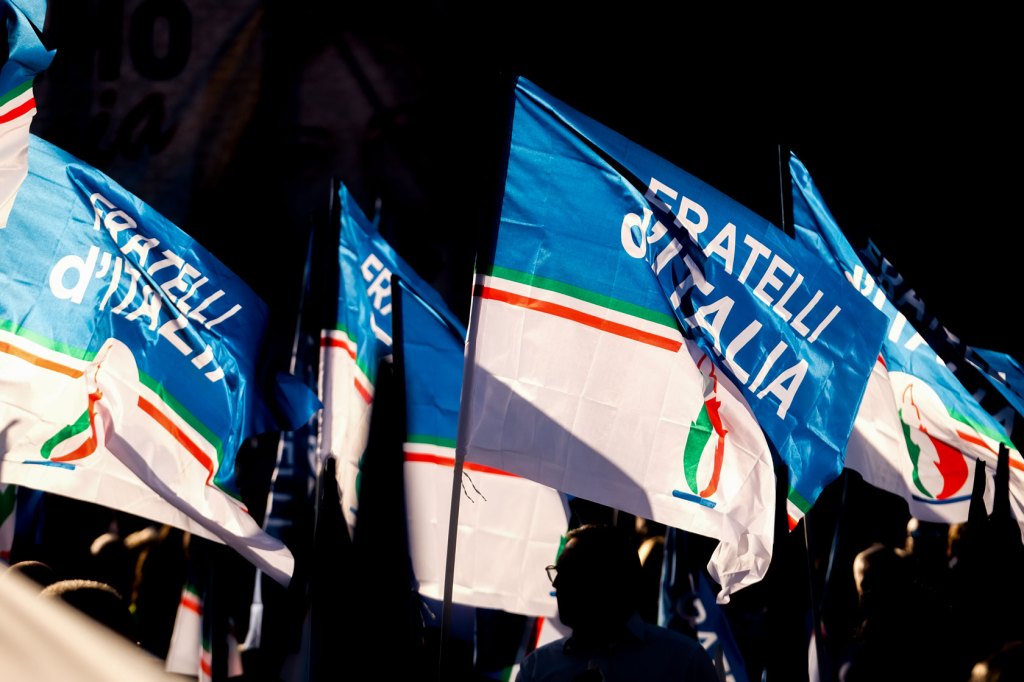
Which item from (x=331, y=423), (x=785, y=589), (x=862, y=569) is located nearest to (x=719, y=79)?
(x=785, y=589)

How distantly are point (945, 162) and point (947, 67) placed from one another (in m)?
0.66

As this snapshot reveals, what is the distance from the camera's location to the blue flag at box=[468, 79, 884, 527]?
3.79 metres

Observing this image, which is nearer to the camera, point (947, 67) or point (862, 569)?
point (862, 569)

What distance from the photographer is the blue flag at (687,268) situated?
3787 mm

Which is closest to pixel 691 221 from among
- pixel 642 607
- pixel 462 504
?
pixel 462 504

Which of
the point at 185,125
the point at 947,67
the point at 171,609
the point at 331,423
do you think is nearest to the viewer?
the point at 331,423

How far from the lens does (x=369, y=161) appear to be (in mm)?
9766

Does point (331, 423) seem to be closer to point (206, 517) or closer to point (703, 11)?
point (206, 517)

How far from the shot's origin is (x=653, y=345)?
3809 mm

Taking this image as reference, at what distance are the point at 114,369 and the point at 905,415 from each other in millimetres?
3279

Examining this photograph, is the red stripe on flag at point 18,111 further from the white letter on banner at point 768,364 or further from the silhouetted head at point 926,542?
the silhouetted head at point 926,542

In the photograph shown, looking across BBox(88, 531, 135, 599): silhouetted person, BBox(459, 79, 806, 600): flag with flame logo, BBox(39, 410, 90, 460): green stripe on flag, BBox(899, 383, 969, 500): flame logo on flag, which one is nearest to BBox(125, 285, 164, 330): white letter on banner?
BBox(39, 410, 90, 460): green stripe on flag

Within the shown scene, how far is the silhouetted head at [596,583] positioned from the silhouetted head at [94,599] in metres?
1.39

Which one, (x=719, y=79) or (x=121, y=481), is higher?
(x=719, y=79)
